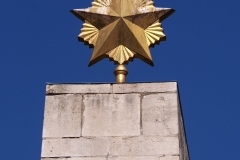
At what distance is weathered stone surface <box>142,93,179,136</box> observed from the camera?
1029 centimetres

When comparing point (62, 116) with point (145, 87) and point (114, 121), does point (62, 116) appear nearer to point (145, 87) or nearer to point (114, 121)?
point (114, 121)

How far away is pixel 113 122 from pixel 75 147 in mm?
619

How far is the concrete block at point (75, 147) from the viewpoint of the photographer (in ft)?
33.5

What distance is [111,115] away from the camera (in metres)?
10.5

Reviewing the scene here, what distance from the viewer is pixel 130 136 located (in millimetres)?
10273

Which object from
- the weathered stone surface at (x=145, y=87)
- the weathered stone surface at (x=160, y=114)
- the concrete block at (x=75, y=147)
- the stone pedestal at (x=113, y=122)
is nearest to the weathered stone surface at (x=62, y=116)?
the stone pedestal at (x=113, y=122)

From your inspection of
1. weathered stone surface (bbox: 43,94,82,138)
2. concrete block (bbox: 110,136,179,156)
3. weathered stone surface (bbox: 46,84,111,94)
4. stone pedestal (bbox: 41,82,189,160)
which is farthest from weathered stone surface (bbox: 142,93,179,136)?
weathered stone surface (bbox: 43,94,82,138)

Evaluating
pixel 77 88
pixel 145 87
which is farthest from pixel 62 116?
pixel 145 87

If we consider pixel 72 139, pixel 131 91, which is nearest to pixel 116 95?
pixel 131 91

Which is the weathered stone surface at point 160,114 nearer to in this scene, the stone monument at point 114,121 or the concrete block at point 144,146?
the stone monument at point 114,121

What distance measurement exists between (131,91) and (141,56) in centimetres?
105

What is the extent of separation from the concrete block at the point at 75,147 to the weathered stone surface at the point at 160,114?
62 centimetres

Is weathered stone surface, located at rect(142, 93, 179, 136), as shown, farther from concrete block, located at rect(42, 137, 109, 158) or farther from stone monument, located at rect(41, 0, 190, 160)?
concrete block, located at rect(42, 137, 109, 158)

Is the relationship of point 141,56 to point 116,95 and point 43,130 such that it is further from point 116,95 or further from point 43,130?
point 43,130
